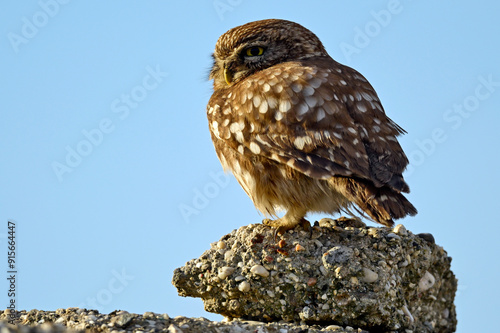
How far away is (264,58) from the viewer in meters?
6.20

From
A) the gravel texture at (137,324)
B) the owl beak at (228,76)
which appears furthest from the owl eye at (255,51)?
the gravel texture at (137,324)

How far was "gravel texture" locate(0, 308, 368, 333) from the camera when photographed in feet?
13.8

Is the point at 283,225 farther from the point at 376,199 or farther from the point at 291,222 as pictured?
the point at 376,199

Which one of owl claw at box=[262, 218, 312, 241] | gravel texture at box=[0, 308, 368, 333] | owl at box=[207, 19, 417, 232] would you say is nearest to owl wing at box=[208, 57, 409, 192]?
owl at box=[207, 19, 417, 232]

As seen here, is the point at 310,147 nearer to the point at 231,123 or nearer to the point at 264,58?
the point at 231,123

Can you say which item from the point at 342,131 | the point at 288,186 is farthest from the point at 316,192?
the point at 342,131

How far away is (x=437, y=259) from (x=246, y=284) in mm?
1930

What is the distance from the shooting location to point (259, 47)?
621cm

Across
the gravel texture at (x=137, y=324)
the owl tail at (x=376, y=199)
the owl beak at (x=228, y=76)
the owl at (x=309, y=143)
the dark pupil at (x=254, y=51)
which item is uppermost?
the dark pupil at (x=254, y=51)

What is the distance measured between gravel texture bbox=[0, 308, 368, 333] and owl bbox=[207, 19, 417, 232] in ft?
3.18

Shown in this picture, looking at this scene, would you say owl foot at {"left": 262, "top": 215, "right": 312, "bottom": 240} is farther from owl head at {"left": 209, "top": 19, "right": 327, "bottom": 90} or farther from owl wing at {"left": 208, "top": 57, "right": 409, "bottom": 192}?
owl head at {"left": 209, "top": 19, "right": 327, "bottom": 90}

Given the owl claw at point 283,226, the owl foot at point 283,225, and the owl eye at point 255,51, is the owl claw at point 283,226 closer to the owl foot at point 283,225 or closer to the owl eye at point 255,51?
the owl foot at point 283,225

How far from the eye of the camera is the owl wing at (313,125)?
5.00 metres

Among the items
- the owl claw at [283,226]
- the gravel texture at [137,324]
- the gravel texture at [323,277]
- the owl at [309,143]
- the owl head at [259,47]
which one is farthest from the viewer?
the owl head at [259,47]
